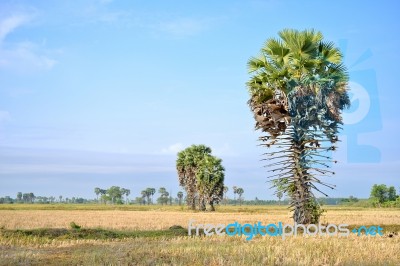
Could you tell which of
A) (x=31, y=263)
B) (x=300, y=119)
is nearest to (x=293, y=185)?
(x=300, y=119)

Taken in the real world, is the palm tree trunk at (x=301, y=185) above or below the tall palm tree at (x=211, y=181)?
below

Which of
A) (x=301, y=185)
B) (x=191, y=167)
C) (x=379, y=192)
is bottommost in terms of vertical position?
(x=301, y=185)

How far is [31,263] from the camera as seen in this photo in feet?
38.2

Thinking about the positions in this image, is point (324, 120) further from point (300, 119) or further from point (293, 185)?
point (293, 185)

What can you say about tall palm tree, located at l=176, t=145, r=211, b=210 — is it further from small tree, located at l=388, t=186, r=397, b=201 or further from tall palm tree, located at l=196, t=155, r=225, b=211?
small tree, located at l=388, t=186, r=397, b=201

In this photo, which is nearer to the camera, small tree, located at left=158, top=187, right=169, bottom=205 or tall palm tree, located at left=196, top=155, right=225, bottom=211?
tall palm tree, located at left=196, top=155, right=225, bottom=211

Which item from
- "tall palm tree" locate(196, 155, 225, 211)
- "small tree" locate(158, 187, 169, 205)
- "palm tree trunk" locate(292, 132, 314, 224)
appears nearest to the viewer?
"palm tree trunk" locate(292, 132, 314, 224)

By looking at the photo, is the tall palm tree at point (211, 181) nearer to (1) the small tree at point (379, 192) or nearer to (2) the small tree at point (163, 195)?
(1) the small tree at point (379, 192)

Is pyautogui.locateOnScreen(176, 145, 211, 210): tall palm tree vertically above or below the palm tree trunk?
above

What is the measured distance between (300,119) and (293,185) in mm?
2990

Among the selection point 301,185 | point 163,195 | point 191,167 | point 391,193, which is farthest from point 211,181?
point 163,195

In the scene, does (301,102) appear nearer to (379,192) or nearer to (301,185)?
(301,185)

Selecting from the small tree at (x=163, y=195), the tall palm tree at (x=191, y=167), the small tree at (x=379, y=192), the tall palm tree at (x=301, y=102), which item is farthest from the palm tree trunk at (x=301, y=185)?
A: the small tree at (x=163, y=195)

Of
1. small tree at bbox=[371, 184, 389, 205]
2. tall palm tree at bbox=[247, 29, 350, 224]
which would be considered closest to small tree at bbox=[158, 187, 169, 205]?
small tree at bbox=[371, 184, 389, 205]
